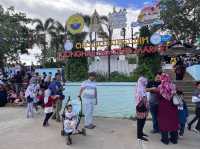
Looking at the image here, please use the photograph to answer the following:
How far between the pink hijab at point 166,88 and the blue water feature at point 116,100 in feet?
13.8

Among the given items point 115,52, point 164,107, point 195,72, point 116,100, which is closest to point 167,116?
point 164,107

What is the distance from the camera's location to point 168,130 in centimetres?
1037

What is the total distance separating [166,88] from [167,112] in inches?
23.8

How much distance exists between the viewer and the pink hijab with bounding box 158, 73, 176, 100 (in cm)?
1048

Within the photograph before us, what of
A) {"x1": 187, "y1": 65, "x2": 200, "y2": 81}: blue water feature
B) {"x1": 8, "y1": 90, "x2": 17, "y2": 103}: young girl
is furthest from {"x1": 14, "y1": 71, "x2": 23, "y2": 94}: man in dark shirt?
{"x1": 187, "y1": 65, "x2": 200, "y2": 81}: blue water feature

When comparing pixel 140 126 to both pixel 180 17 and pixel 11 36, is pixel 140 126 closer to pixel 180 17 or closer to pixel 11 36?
pixel 180 17

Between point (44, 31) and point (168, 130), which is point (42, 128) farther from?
point (44, 31)

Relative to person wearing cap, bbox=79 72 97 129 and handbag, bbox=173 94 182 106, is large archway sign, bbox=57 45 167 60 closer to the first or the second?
person wearing cap, bbox=79 72 97 129

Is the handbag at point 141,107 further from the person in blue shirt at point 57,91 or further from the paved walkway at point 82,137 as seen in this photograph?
the person in blue shirt at point 57,91

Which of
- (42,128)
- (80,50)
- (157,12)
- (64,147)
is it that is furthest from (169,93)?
(157,12)

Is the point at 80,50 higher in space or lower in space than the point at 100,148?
higher

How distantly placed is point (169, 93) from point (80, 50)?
24.0 ft

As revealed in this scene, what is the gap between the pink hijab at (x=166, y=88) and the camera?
1048 centimetres

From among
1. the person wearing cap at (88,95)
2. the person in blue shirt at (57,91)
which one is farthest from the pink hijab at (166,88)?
the person in blue shirt at (57,91)
